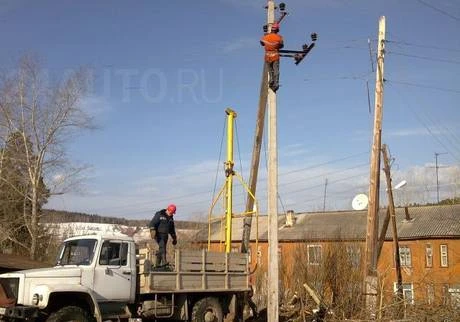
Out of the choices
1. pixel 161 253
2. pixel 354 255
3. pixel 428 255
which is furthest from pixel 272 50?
pixel 428 255

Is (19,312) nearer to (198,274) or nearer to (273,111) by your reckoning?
(198,274)

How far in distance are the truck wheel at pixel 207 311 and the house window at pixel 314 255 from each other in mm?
4229

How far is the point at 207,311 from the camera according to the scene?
46.8ft

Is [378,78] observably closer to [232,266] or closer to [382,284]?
[382,284]

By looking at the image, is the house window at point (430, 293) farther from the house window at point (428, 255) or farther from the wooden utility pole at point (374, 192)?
the house window at point (428, 255)

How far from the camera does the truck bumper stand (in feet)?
34.5

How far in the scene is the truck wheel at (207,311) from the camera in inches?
550

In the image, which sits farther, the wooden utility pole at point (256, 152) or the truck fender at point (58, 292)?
the wooden utility pole at point (256, 152)

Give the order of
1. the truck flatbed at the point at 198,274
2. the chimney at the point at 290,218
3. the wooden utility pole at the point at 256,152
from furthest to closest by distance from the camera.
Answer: the chimney at the point at 290,218
the wooden utility pole at the point at 256,152
the truck flatbed at the point at 198,274

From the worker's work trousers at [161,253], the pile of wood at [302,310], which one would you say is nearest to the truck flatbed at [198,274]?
the worker's work trousers at [161,253]

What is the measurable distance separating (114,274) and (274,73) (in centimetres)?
599

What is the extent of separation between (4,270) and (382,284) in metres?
10.9

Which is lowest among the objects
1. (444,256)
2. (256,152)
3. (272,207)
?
(444,256)

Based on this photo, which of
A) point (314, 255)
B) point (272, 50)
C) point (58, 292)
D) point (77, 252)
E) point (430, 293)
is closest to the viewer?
point (272, 50)
